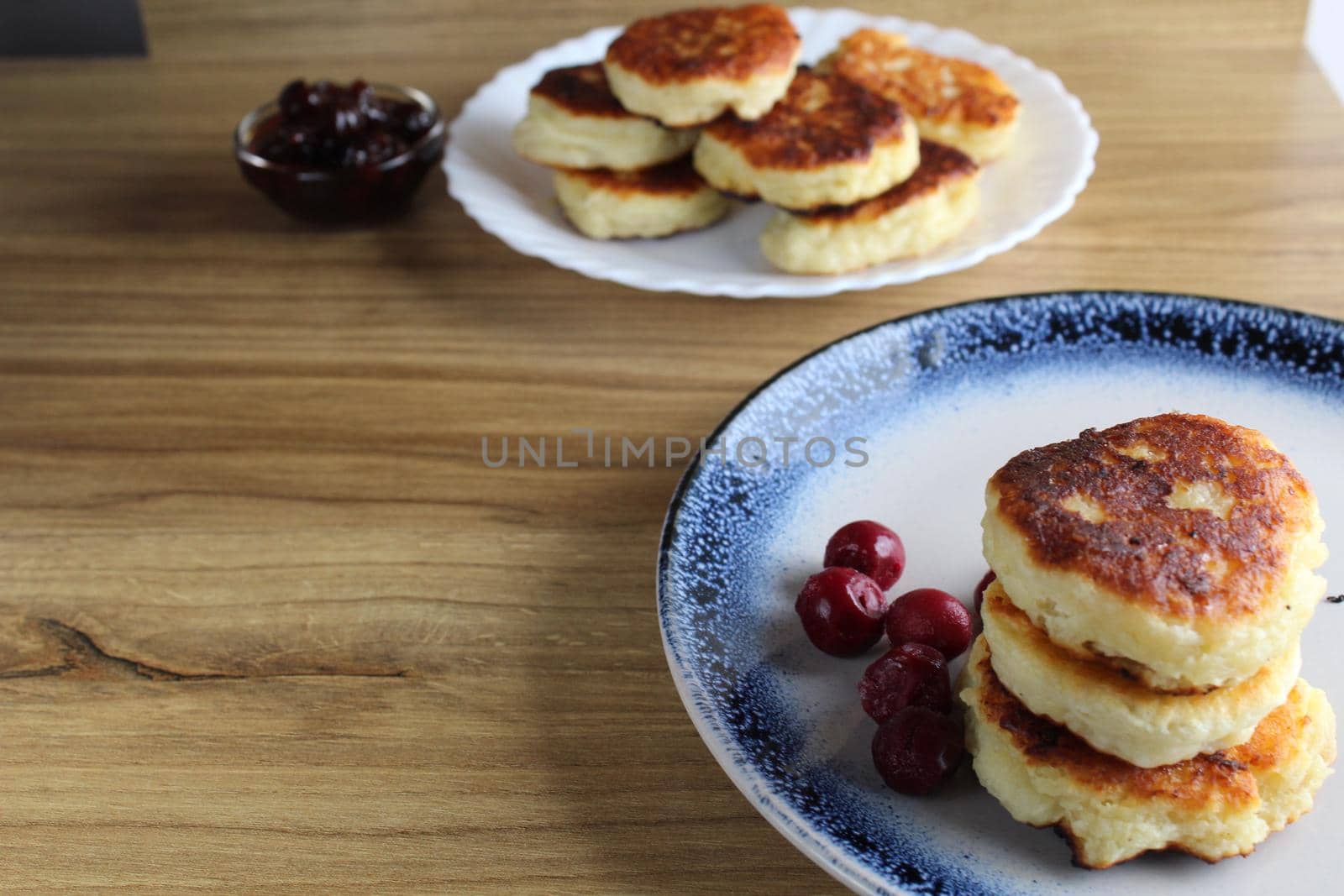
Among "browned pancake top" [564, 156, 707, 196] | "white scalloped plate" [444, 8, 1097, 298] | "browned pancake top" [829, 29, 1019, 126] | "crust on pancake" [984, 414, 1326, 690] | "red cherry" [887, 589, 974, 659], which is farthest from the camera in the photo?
"browned pancake top" [829, 29, 1019, 126]

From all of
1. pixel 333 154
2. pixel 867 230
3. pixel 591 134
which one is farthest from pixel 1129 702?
pixel 333 154

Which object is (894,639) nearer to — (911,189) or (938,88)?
(911,189)

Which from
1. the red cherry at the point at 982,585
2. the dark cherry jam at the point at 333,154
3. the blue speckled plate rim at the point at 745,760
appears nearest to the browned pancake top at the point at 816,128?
the blue speckled plate rim at the point at 745,760

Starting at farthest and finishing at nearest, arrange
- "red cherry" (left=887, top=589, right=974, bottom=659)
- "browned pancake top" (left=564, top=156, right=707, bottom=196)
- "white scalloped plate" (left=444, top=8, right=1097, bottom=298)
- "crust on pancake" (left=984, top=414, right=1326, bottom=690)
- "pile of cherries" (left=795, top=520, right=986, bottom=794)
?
"browned pancake top" (left=564, top=156, right=707, bottom=196) → "white scalloped plate" (left=444, top=8, right=1097, bottom=298) → "red cherry" (left=887, top=589, right=974, bottom=659) → "pile of cherries" (left=795, top=520, right=986, bottom=794) → "crust on pancake" (left=984, top=414, right=1326, bottom=690)

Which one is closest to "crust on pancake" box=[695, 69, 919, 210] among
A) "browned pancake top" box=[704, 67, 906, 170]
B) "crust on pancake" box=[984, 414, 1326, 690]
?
"browned pancake top" box=[704, 67, 906, 170]

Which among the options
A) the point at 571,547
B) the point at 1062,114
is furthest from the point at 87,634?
the point at 1062,114

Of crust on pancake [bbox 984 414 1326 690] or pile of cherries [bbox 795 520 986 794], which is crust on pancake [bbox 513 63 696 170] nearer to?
pile of cherries [bbox 795 520 986 794]
